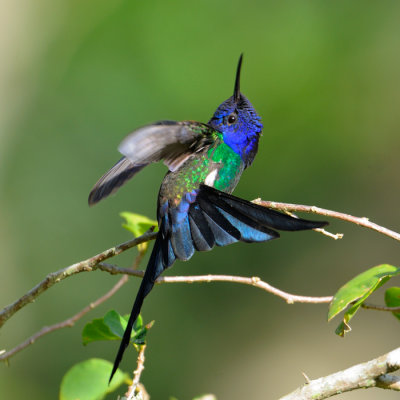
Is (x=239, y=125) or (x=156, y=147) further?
(x=239, y=125)

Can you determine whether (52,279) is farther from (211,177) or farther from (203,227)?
(211,177)

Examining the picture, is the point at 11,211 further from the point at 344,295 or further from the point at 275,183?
the point at 344,295

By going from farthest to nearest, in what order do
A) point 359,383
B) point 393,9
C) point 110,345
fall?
1. point 393,9
2. point 110,345
3. point 359,383

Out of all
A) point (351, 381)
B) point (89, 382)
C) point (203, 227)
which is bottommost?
point (351, 381)

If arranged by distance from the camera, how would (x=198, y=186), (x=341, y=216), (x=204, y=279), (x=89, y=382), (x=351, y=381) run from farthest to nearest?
(x=198, y=186), (x=89, y=382), (x=204, y=279), (x=341, y=216), (x=351, y=381)

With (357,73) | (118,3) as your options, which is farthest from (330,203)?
(118,3)

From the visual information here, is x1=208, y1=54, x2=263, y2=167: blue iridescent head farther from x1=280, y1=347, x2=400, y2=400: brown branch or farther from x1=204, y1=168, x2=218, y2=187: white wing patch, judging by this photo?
x1=280, y1=347, x2=400, y2=400: brown branch

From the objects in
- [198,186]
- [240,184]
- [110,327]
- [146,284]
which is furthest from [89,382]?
[240,184]
